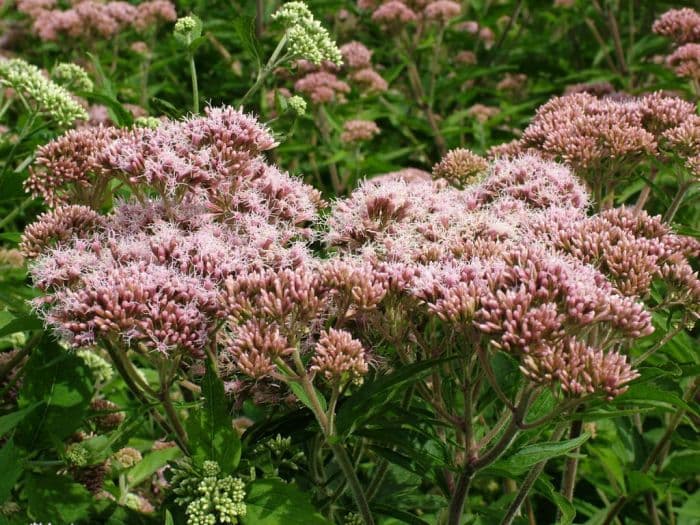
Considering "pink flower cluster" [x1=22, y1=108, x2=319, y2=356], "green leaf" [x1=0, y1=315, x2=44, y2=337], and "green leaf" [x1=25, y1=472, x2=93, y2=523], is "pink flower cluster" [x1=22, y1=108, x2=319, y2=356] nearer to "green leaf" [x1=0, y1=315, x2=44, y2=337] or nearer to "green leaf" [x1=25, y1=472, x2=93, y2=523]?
"green leaf" [x1=0, y1=315, x2=44, y2=337]

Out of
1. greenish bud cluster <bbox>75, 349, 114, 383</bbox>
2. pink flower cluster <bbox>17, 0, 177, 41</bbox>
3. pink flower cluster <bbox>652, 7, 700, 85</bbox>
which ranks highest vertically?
pink flower cluster <bbox>652, 7, 700, 85</bbox>

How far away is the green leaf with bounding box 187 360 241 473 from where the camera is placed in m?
2.57

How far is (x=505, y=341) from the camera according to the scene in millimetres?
2275

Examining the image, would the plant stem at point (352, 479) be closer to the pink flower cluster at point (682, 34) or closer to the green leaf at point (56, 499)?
the green leaf at point (56, 499)

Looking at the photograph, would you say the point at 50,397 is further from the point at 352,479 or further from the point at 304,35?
the point at 304,35

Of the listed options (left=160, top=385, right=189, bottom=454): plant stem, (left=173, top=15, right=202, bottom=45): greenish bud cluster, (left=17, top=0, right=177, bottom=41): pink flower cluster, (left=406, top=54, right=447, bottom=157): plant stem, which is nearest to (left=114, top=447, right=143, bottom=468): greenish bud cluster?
(left=160, top=385, right=189, bottom=454): plant stem

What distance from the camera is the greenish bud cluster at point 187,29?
3.70m

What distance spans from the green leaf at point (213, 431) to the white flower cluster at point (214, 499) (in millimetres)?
49

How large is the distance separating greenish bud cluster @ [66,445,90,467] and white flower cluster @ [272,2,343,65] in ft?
6.84

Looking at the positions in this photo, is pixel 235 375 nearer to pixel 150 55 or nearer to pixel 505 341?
pixel 505 341

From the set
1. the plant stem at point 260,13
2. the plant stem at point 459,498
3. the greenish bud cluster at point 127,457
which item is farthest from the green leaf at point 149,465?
the plant stem at point 260,13

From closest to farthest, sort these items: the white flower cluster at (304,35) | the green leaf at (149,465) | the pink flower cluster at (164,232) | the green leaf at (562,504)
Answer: the pink flower cluster at (164,232), the green leaf at (562,504), the green leaf at (149,465), the white flower cluster at (304,35)

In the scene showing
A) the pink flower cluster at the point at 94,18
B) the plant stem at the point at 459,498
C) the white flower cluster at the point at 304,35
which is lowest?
the plant stem at the point at 459,498

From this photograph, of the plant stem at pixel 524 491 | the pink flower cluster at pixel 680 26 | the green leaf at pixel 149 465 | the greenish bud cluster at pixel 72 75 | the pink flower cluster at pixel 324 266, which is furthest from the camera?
the pink flower cluster at pixel 680 26
